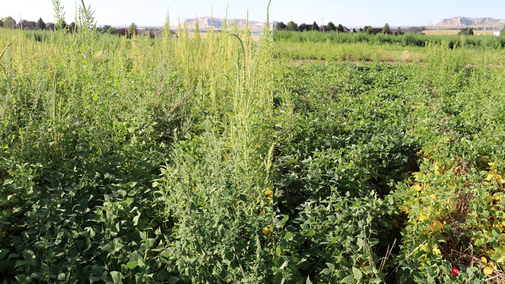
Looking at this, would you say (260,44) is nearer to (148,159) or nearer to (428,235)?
(148,159)

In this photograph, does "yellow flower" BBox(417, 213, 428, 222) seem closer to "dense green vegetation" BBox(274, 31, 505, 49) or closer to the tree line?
the tree line

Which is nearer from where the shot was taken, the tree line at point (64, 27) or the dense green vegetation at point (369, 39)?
the tree line at point (64, 27)

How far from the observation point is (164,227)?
194 centimetres

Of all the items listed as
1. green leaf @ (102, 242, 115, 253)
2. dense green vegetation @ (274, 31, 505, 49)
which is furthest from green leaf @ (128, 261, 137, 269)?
dense green vegetation @ (274, 31, 505, 49)

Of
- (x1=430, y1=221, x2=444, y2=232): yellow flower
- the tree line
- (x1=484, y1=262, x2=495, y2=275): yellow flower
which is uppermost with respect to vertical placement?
the tree line

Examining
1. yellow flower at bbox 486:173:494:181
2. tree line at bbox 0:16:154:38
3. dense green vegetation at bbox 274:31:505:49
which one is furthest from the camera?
dense green vegetation at bbox 274:31:505:49

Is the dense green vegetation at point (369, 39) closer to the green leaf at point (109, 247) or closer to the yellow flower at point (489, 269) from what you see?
the yellow flower at point (489, 269)

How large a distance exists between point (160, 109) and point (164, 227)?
4.05 feet

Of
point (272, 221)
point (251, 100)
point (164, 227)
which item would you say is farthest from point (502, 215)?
point (164, 227)

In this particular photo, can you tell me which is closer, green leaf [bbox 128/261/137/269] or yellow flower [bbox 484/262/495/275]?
green leaf [bbox 128/261/137/269]

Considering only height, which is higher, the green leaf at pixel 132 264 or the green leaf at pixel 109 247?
the green leaf at pixel 109 247

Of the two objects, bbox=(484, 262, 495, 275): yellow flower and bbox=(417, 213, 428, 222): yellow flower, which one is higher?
bbox=(417, 213, 428, 222): yellow flower

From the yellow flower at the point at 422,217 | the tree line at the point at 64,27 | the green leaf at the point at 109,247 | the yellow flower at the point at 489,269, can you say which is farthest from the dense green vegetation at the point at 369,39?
the green leaf at the point at 109,247

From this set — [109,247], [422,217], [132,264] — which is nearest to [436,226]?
[422,217]
